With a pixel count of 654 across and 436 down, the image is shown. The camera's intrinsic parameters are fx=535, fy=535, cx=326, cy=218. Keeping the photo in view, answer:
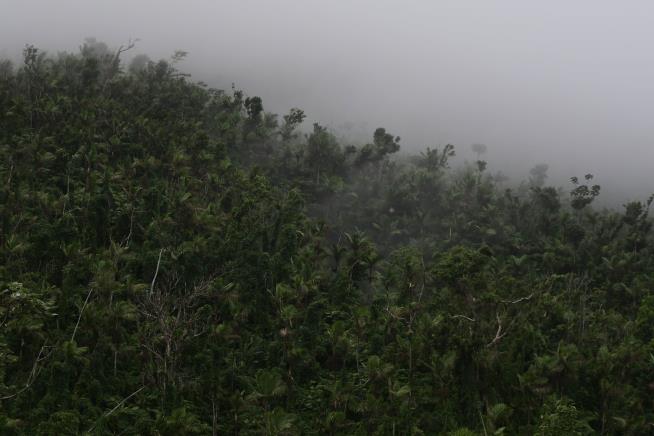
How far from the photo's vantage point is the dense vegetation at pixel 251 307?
18.8 metres

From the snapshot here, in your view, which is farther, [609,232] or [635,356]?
[609,232]

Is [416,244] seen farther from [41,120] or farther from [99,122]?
[41,120]

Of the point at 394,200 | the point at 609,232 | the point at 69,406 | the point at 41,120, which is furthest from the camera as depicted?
the point at 394,200

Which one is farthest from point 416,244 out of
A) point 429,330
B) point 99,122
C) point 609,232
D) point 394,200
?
point 99,122

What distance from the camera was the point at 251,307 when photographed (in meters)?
25.2

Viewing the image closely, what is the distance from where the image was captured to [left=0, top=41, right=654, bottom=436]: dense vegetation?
1880 centimetres

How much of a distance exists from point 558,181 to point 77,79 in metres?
68.3

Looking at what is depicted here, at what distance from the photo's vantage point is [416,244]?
128ft

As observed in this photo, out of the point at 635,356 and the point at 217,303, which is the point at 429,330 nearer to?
the point at 635,356

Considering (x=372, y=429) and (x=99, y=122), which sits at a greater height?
(x=99, y=122)

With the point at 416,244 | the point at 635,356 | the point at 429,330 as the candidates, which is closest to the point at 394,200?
the point at 416,244

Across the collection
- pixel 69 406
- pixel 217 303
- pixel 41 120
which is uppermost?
pixel 41 120

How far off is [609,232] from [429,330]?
72.1ft

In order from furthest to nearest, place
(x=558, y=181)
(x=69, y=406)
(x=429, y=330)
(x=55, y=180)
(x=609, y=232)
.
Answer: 1. (x=558, y=181)
2. (x=609, y=232)
3. (x=55, y=180)
4. (x=429, y=330)
5. (x=69, y=406)
